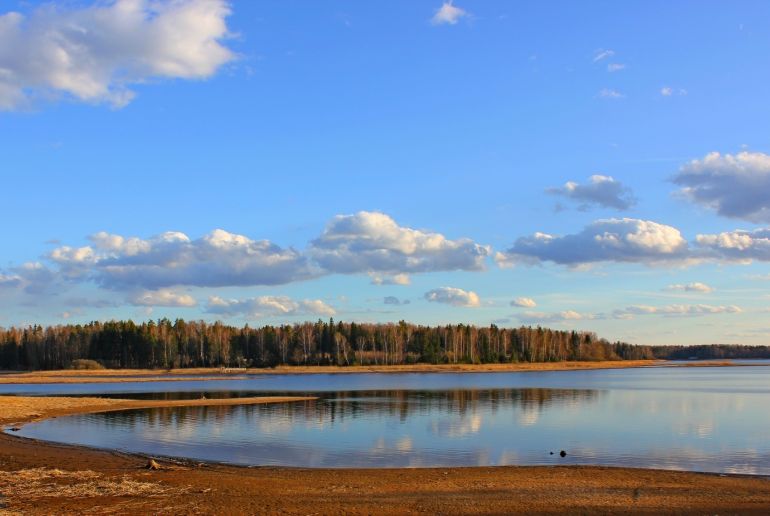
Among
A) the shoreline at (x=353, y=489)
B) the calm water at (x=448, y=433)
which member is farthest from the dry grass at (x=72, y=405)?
the shoreline at (x=353, y=489)

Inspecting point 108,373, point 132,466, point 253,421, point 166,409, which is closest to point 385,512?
point 132,466

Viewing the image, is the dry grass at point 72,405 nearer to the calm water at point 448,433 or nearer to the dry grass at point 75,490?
the calm water at point 448,433

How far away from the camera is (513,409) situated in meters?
56.8

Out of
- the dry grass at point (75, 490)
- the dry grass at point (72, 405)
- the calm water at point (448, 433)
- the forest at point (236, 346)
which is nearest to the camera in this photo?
the dry grass at point (75, 490)

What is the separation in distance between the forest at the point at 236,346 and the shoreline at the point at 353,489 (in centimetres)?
14644

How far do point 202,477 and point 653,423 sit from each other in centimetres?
3269

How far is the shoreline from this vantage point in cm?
2062

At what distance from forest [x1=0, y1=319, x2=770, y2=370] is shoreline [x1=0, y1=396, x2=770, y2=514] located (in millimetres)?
146441

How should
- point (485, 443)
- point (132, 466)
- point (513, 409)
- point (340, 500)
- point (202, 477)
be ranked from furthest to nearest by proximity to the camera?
point (513, 409) < point (485, 443) < point (132, 466) < point (202, 477) < point (340, 500)

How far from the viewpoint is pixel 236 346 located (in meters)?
183

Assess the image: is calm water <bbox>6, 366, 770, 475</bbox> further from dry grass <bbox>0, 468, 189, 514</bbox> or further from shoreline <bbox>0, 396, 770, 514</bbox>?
dry grass <bbox>0, 468, 189, 514</bbox>

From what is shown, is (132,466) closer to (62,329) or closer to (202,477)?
(202,477)

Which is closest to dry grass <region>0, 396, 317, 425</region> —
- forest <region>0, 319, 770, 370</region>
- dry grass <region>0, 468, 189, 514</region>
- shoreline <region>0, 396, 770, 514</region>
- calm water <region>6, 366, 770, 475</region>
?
calm water <region>6, 366, 770, 475</region>

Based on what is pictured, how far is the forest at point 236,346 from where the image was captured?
171250 mm
